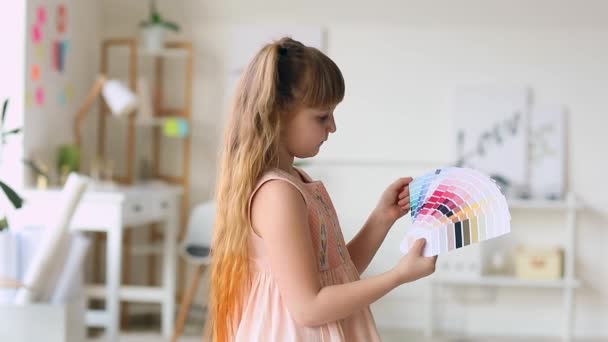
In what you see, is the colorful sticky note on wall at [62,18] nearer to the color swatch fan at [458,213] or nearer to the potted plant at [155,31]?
the potted plant at [155,31]

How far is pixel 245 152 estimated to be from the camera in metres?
1.40

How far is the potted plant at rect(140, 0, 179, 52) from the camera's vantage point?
15.3ft

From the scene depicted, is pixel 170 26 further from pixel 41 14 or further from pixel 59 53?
pixel 41 14

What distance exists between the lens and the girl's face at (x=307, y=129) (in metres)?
1.39

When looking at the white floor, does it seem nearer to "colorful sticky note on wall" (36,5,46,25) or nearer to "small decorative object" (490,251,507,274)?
"small decorative object" (490,251,507,274)

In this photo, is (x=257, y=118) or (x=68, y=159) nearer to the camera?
(x=257, y=118)

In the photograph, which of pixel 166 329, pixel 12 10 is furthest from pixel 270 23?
pixel 166 329

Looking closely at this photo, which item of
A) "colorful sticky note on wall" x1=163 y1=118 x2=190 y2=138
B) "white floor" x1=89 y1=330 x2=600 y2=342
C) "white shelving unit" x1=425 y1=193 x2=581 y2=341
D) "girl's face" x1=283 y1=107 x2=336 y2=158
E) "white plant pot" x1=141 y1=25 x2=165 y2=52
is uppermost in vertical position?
"white plant pot" x1=141 y1=25 x2=165 y2=52

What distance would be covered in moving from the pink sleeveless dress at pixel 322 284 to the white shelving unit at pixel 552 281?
3.23m

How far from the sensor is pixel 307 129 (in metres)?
1.39

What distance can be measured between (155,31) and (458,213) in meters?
3.56

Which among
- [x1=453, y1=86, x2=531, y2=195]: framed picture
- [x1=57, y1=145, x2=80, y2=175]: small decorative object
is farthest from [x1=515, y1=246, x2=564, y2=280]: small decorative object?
[x1=57, y1=145, x2=80, y2=175]: small decorative object

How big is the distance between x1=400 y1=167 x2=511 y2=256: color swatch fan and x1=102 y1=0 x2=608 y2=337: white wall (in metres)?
3.35

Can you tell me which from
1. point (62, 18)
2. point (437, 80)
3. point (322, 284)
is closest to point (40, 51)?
point (62, 18)
